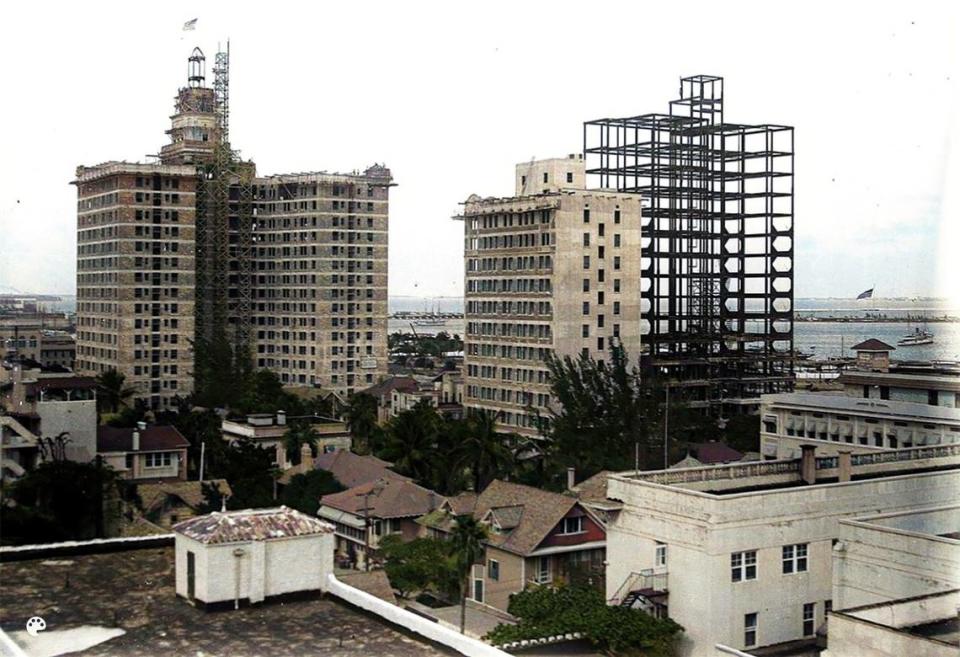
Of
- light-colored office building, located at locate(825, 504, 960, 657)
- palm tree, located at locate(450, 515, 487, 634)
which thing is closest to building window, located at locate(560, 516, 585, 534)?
palm tree, located at locate(450, 515, 487, 634)

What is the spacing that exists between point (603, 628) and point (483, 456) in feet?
25.5

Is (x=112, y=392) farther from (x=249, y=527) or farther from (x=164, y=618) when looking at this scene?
(x=164, y=618)

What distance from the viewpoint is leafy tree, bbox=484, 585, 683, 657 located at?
804 centimetres

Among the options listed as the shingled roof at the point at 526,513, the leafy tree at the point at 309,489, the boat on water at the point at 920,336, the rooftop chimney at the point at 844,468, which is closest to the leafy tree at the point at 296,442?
the leafy tree at the point at 309,489

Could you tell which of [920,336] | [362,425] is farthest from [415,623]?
[362,425]

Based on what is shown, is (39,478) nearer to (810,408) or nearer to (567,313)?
(810,408)

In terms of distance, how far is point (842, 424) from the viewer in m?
15.7

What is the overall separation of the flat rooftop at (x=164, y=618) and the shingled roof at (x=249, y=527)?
0.56ft

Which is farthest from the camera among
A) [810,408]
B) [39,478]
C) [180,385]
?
[180,385]

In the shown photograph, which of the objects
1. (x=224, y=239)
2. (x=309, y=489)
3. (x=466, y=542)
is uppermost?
(x=224, y=239)

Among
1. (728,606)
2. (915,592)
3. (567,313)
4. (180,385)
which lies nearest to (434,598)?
(728,606)

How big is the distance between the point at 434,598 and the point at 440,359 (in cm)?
3455

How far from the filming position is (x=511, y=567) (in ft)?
35.4

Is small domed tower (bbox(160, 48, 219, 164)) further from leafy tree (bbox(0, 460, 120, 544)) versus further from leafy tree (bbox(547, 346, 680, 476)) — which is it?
leafy tree (bbox(0, 460, 120, 544))
